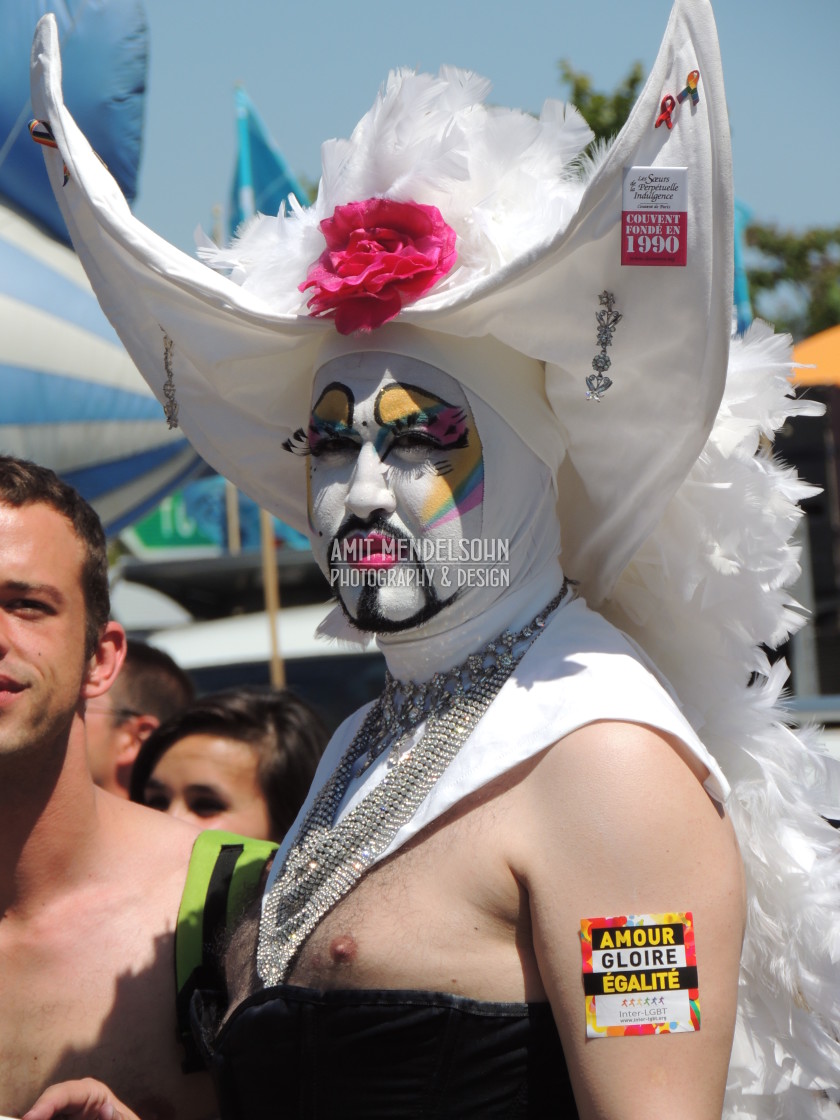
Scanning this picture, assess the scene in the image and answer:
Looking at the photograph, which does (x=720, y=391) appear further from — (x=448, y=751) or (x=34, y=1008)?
(x=34, y=1008)

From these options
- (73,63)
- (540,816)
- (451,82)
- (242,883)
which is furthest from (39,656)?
(73,63)

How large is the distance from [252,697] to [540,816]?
5.90ft

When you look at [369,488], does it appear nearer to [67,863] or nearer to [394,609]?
[394,609]

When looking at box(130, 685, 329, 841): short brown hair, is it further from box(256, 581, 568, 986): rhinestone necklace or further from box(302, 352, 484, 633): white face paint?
box(302, 352, 484, 633): white face paint

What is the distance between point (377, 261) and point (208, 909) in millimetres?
1133

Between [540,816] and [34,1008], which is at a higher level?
[540,816]

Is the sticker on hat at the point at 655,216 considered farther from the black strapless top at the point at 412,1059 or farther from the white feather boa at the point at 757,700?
the black strapless top at the point at 412,1059

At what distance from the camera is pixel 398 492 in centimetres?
176

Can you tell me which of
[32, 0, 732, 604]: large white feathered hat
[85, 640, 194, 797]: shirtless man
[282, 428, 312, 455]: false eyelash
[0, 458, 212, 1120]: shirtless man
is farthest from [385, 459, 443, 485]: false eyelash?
[85, 640, 194, 797]: shirtless man

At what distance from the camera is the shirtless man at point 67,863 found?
6.68 feet

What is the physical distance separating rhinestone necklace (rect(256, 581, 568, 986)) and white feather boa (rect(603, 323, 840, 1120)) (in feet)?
0.70

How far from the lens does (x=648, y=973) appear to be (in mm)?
1472

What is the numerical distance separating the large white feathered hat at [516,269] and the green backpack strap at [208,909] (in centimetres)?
78

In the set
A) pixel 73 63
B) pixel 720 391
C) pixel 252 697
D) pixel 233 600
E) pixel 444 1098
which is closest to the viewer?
pixel 444 1098
